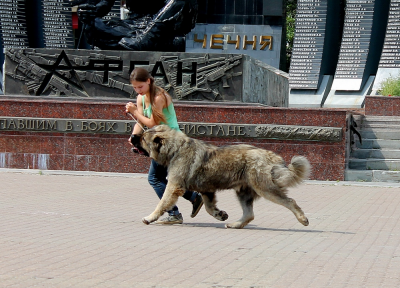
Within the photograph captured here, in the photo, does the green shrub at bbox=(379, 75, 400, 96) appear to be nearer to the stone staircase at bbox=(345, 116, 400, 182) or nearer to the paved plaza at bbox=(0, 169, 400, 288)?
the stone staircase at bbox=(345, 116, 400, 182)

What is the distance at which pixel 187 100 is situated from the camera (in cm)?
1673

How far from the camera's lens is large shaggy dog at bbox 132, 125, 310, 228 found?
8531 mm

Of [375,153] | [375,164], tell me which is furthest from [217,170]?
[375,153]

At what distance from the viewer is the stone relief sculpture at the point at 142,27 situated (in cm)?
1783

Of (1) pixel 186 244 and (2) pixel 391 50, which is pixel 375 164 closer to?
(1) pixel 186 244

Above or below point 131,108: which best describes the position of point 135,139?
below

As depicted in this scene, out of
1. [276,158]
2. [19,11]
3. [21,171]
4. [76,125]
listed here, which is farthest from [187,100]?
[19,11]

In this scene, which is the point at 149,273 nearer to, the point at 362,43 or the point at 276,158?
the point at 276,158

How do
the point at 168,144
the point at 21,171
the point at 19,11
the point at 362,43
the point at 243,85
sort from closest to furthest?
the point at 168,144 → the point at 21,171 → the point at 243,85 → the point at 362,43 → the point at 19,11

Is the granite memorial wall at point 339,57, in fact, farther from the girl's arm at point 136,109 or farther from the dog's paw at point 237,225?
the girl's arm at point 136,109

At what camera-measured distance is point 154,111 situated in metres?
8.66

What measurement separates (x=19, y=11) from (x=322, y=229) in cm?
2876

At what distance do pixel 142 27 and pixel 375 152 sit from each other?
19.8ft

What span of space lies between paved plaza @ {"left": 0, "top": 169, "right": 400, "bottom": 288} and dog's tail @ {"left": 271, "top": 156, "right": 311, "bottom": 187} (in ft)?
1.80
